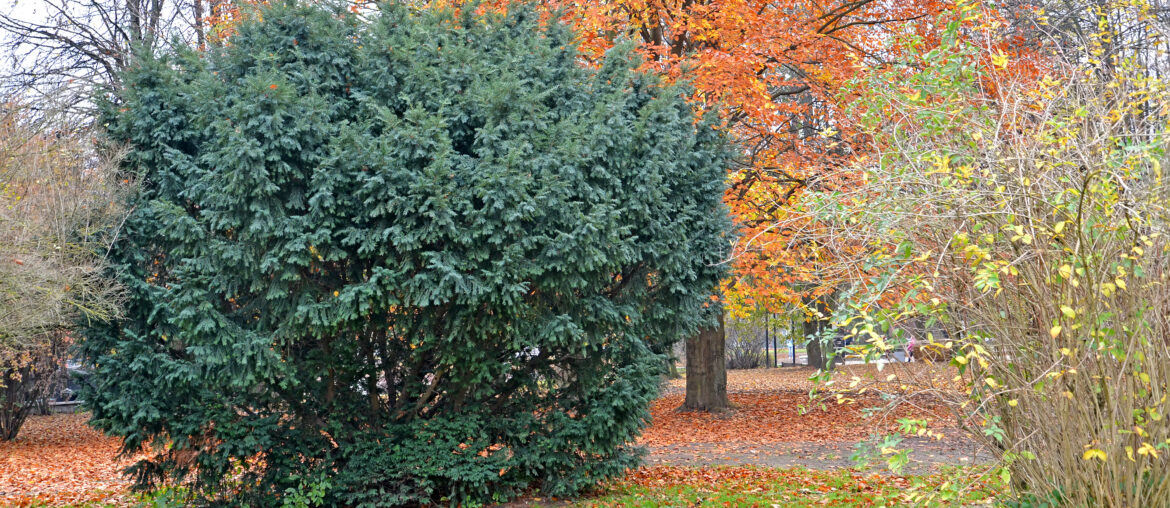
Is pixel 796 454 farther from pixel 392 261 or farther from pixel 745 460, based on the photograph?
pixel 392 261

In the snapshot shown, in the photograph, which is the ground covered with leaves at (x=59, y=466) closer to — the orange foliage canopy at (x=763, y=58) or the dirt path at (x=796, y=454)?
the dirt path at (x=796, y=454)

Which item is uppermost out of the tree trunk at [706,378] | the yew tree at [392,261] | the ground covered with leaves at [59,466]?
the yew tree at [392,261]

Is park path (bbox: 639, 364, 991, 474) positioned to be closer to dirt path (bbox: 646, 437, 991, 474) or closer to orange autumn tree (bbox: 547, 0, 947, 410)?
dirt path (bbox: 646, 437, 991, 474)

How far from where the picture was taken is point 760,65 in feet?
40.4

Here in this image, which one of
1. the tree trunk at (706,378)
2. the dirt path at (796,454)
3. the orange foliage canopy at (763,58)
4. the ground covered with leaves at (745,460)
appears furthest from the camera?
the tree trunk at (706,378)

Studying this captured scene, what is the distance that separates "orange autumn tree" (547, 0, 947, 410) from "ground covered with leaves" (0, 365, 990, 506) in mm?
1737

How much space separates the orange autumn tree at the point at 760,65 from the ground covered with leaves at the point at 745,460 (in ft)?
5.70

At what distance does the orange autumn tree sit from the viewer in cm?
1162

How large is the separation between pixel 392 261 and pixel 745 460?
570cm

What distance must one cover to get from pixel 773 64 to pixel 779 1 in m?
1.19

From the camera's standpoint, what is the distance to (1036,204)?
13.3ft

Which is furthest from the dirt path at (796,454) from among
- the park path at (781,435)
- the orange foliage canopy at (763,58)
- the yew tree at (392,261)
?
the yew tree at (392,261)

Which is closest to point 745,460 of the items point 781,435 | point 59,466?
point 781,435

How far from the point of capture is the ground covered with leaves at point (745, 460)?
7.28m
